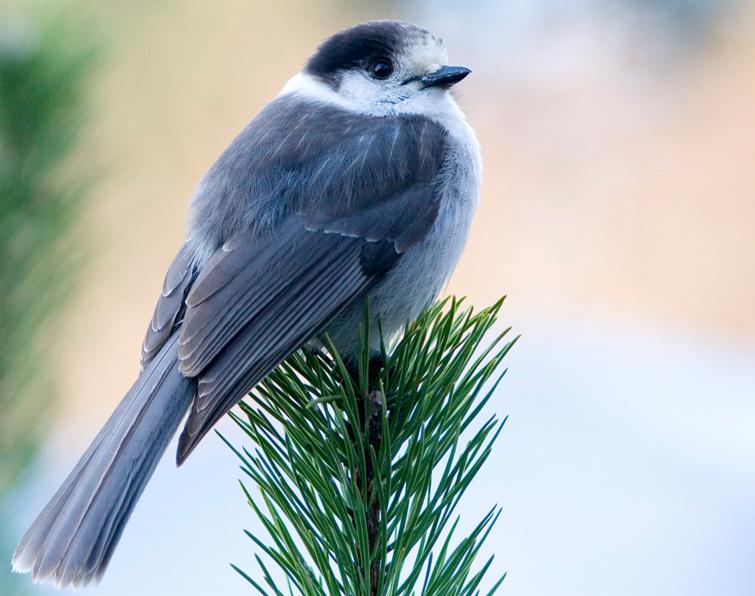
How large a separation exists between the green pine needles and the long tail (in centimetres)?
30

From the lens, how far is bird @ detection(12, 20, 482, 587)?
1937 millimetres

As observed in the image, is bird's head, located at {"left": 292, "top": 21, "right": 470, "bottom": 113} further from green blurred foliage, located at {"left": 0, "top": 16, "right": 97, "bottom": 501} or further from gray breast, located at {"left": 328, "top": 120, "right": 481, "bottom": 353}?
green blurred foliage, located at {"left": 0, "top": 16, "right": 97, "bottom": 501}

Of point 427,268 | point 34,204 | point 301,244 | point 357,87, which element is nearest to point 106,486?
point 34,204

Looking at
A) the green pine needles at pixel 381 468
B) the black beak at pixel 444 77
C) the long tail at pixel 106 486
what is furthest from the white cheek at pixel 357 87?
the green pine needles at pixel 381 468

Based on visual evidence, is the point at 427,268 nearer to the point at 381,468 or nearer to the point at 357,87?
the point at 357,87

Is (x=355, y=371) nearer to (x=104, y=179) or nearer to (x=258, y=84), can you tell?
(x=104, y=179)

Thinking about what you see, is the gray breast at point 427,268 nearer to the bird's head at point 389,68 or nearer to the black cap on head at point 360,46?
the bird's head at point 389,68

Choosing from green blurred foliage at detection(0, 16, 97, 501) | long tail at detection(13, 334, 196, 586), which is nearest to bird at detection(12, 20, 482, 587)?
long tail at detection(13, 334, 196, 586)

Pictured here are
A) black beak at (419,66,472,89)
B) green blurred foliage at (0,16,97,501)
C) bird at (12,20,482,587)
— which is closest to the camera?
green blurred foliage at (0,16,97,501)

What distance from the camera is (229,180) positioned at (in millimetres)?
2373

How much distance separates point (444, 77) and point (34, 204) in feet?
3.81

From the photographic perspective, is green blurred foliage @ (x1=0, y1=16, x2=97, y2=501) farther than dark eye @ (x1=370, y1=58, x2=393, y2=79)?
No

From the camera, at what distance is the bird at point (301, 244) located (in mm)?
1937

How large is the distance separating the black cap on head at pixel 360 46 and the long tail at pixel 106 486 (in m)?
0.96
